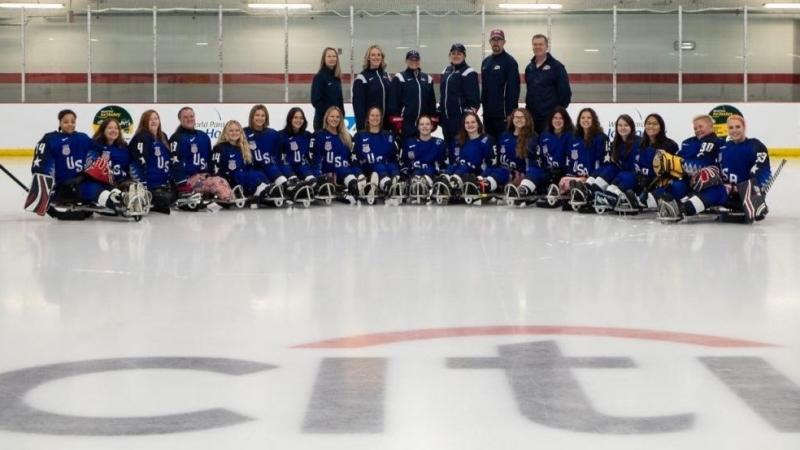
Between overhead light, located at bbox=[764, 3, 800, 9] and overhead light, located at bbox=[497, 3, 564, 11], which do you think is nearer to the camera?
overhead light, located at bbox=[497, 3, 564, 11]

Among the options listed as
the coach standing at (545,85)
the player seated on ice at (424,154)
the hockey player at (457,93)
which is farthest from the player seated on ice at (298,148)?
the coach standing at (545,85)

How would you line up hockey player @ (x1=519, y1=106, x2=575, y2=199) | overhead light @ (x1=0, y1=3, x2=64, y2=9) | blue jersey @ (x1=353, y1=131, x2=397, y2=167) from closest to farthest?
hockey player @ (x1=519, y1=106, x2=575, y2=199), blue jersey @ (x1=353, y1=131, x2=397, y2=167), overhead light @ (x1=0, y1=3, x2=64, y2=9)

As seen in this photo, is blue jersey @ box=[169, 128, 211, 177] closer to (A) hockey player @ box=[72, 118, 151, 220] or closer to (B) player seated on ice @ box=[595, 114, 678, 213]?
(A) hockey player @ box=[72, 118, 151, 220]

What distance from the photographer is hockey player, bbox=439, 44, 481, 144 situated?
10844mm

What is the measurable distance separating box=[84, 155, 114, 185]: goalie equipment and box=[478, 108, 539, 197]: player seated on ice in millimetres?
3211

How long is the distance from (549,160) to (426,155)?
4.09 feet

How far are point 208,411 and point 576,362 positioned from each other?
43.5 inches

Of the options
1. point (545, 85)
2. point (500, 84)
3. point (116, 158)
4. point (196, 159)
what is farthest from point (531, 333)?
point (500, 84)

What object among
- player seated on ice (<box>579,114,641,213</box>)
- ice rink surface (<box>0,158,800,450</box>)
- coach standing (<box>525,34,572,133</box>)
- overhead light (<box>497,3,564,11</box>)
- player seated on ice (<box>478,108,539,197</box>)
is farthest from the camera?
overhead light (<box>497,3,564,11</box>)

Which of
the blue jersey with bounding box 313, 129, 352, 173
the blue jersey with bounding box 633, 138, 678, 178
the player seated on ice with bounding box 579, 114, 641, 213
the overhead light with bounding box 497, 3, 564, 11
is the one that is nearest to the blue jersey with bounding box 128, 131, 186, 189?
the blue jersey with bounding box 313, 129, 352, 173

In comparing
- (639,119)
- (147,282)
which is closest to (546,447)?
(147,282)

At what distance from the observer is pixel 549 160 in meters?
9.95

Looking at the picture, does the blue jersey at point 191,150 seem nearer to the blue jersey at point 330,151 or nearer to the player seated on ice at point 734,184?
the blue jersey at point 330,151

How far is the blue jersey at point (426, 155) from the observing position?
10.6 metres
